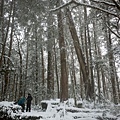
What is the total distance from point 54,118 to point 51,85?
7.95 metres

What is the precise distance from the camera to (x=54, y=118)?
8086mm

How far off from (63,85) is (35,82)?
759cm

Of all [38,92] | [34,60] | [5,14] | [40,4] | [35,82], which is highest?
[5,14]

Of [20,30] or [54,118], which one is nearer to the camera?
[54,118]

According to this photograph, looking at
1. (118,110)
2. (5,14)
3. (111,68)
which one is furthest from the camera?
(5,14)

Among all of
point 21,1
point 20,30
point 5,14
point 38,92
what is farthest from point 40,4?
point 38,92

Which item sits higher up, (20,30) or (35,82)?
(20,30)

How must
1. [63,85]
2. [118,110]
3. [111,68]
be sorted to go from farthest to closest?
1. [111,68]
2. [63,85]
3. [118,110]

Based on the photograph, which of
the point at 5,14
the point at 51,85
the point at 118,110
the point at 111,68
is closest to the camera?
the point at 118,110

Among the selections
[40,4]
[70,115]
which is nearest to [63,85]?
[70,115]

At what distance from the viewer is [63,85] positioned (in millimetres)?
12055

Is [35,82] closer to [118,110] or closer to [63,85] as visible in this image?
[63,85]

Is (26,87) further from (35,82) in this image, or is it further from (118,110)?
(118,110)

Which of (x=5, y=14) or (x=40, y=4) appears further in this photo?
(x=5, y=14)
